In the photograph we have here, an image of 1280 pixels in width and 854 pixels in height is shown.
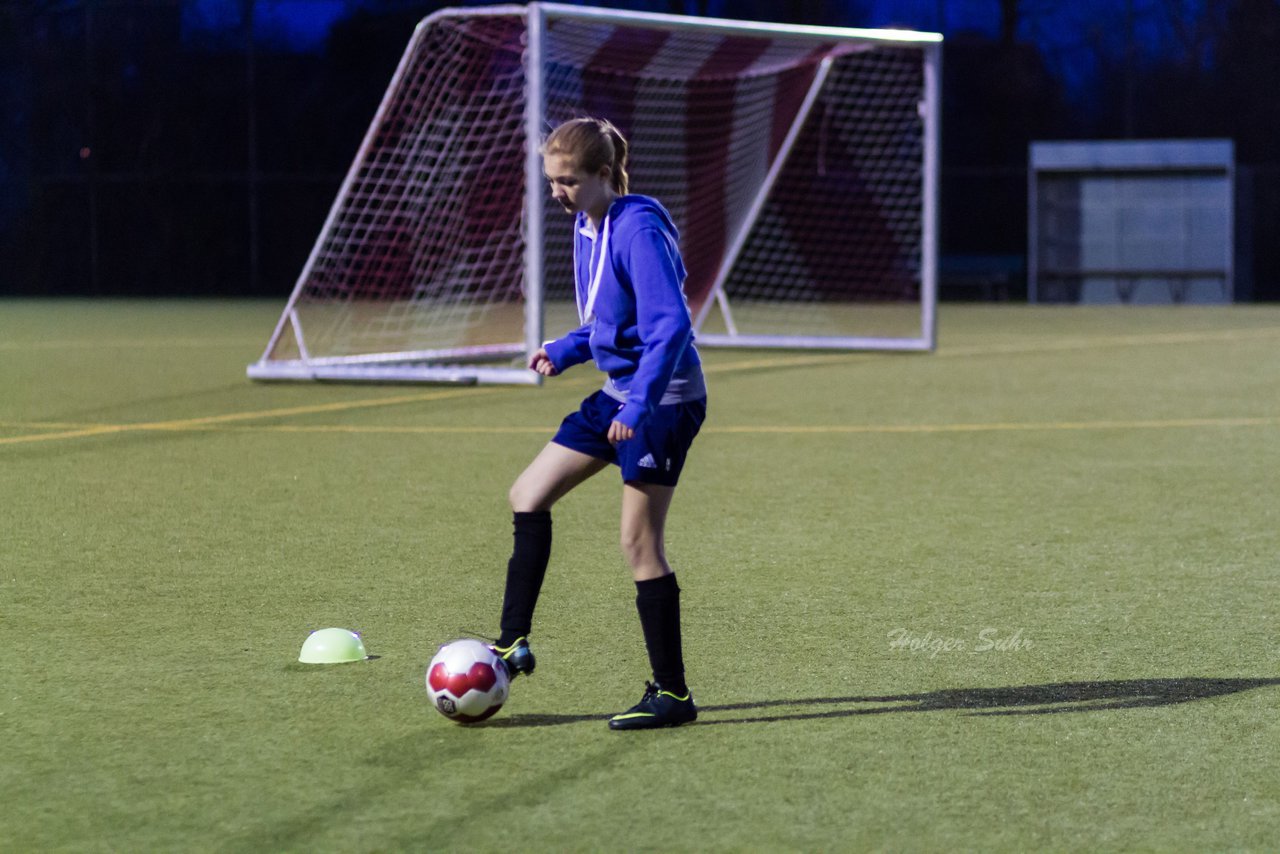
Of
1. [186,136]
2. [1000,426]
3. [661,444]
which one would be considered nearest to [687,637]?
[661,444]

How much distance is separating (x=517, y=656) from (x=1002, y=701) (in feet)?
3.58

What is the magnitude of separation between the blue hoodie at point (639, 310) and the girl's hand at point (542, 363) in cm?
16

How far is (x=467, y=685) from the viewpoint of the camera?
3699 mm

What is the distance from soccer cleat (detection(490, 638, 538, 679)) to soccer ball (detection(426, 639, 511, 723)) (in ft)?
0.63

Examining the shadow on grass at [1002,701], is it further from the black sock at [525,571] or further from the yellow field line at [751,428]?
the yellow field line at [751,428]

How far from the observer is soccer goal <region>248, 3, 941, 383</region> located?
12062 millimetres

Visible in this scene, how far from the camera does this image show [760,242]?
24734 mm

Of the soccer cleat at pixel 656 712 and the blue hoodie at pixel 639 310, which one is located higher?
the blue hoodie at pixel 639 310

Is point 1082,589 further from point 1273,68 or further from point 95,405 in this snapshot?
point 1273,68

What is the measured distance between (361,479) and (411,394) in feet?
12.7

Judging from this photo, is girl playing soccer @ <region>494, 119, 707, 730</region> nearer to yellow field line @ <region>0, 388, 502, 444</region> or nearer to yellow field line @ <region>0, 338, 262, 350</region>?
yellow field line @ <region>0, 388, 502, 444</region>

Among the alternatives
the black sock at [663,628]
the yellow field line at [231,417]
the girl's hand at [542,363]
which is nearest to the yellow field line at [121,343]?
the yellow field line at [231,417]

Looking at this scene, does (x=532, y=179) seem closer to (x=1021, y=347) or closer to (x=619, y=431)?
(x=1021, y=347)

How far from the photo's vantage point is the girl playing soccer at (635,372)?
3.56 m
